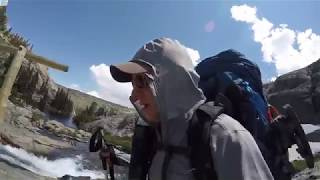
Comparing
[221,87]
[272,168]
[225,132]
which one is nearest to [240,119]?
[221,87]

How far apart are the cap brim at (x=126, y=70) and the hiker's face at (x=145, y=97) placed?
4 cm

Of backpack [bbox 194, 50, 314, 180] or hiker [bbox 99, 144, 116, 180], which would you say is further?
hiker [bbox 99, 144, 116, 180]

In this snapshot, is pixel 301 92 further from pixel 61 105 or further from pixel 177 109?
pixel 177 109

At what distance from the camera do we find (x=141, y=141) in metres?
2.08

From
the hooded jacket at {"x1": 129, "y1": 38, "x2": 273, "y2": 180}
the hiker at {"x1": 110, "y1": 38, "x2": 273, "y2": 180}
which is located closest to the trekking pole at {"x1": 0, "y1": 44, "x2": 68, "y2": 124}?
the hiker at {"x1": 110, "y1": 38, "x2": 273, "y2": 180}

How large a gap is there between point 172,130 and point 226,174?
0.38 m

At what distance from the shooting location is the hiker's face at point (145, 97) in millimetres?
1852

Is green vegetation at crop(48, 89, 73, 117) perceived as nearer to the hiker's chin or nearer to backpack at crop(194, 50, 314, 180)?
backpack at crop(194, 50, 314, 180)

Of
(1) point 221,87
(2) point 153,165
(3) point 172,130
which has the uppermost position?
(1) point 221,87

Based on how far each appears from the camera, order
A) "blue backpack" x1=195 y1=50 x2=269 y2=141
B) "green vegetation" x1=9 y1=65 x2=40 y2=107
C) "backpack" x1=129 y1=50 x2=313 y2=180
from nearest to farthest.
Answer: "backpack" x1=129 y1=50 x2=313 y2=180
"blue backpack" x1=195 y1=50 x2=269 y2=141
"green vegetation" x1=9 y1=65 x2=40 y2=107

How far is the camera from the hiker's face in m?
1.85

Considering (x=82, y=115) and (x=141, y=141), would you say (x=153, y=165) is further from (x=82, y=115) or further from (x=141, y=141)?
(x=82, y=115)

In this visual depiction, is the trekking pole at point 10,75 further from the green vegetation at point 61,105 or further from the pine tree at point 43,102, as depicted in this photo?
the green vegetation at point 61,105

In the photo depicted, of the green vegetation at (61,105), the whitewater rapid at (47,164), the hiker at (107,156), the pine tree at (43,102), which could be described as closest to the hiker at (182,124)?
the hiker at (107,156)
